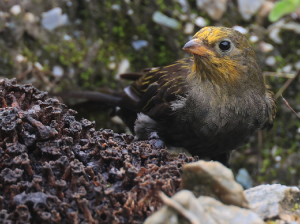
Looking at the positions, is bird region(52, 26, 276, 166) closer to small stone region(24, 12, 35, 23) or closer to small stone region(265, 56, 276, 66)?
small stone region(265, 56, 276, 66)

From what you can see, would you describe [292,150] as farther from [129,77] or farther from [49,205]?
[49,205]

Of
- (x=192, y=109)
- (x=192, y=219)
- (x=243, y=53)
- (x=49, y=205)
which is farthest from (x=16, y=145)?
(x=243, y=53)

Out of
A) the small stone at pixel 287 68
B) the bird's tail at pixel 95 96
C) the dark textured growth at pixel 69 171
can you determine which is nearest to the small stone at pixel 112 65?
the bird's tail at pixel 95 96

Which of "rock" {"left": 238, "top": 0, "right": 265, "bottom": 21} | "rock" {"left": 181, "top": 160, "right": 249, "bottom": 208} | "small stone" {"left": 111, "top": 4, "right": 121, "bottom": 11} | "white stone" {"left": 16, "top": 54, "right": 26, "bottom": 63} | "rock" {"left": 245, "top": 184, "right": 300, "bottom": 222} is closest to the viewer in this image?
"rock" {"left": 181, "top": 160, "right": 249, "bottom": 208}

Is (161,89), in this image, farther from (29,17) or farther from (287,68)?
(287,68)

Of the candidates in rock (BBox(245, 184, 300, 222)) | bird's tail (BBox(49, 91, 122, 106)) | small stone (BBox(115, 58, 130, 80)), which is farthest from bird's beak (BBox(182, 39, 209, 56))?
small stone (BBox(115, 58, 130, 80))

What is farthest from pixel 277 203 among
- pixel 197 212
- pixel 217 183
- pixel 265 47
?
pixel 265 47

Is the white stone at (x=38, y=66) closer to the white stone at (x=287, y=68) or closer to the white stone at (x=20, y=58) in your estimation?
the white stone at (x=20, y=58)

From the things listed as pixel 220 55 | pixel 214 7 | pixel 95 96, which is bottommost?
Answer: pixel 95 96
